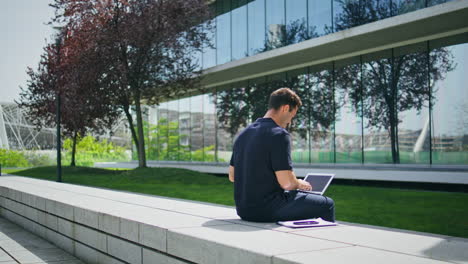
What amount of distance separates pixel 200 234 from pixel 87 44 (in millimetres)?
21359

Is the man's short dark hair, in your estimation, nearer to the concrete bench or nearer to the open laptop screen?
the open laptop screen

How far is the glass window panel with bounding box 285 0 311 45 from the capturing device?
885 inches

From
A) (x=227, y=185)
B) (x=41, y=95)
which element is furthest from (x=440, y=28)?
(x=41, y=95)

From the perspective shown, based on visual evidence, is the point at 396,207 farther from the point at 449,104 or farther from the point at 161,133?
the point at 161,133

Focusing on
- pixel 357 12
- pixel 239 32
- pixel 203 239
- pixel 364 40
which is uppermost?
pixel 239 32

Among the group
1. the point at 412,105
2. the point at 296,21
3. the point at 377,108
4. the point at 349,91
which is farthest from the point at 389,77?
the point at 296,21

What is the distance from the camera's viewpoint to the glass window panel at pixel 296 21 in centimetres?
2248

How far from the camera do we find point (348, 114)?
21.3m

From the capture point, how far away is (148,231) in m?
5.05

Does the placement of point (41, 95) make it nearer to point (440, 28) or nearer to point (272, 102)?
point (440, 28)

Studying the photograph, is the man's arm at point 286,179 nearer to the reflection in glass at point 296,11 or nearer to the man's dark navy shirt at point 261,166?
the man's dark navy shirt at point 261,166

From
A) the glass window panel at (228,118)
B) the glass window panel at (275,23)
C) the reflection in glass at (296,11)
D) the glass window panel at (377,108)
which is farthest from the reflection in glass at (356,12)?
the glass window panel at (228,118)

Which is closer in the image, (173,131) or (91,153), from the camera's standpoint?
(173,131)

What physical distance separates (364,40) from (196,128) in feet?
47.1
